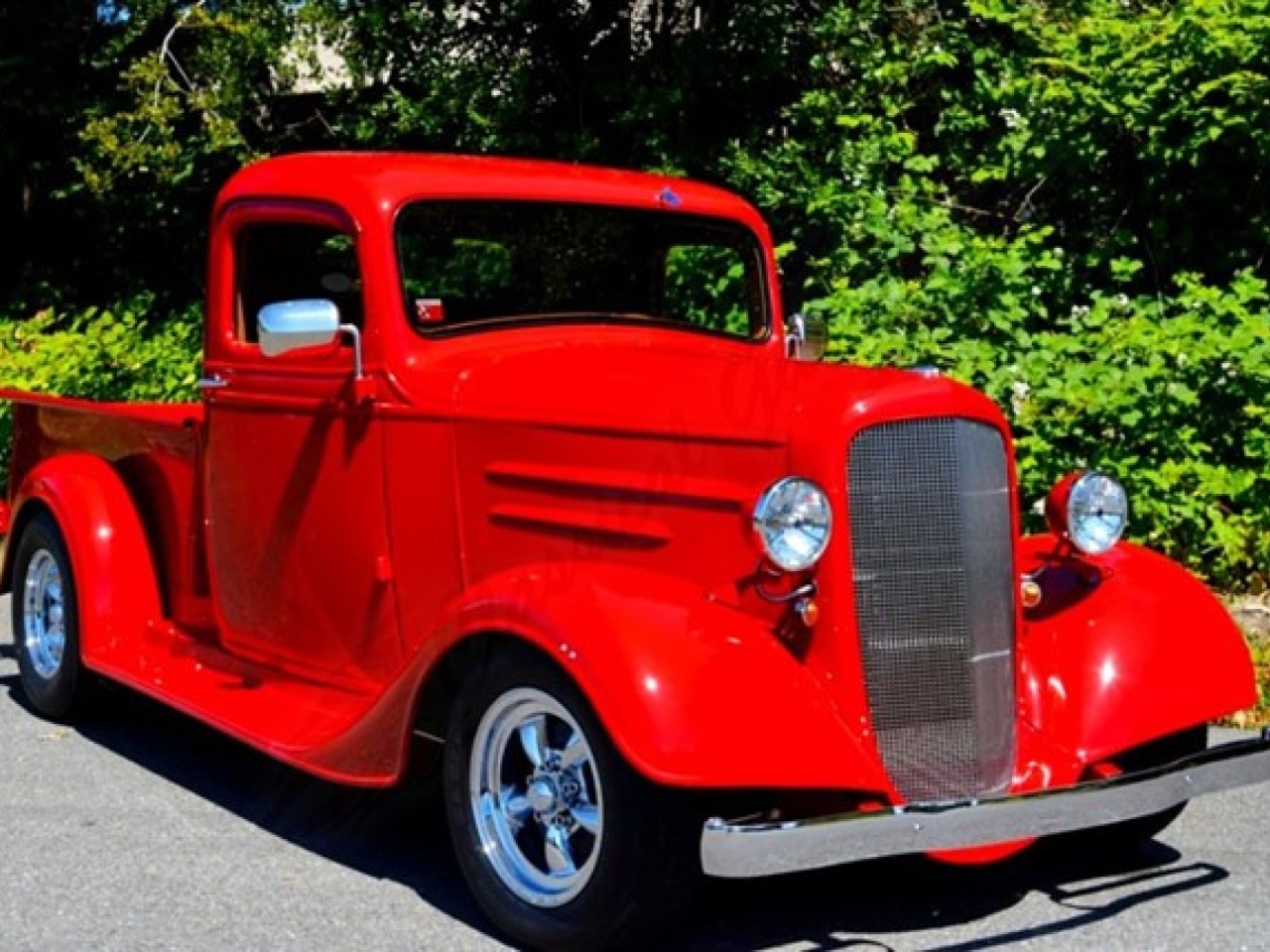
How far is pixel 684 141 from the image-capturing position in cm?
987

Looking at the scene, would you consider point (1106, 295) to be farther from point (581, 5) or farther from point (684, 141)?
point (581, 5)

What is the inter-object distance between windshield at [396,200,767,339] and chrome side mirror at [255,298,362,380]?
26cm

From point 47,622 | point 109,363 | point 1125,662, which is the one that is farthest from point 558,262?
point 109,363

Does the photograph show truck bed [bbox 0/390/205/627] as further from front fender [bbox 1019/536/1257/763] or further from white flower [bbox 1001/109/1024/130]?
white flower [bbox 1001/109/1024/130]

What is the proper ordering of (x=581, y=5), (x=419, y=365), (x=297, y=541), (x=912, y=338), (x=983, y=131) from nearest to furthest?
(x=419, y=365)
(x=297, y=541)
(x=912, y=338)
(x=983, y=131)
(x=581, y=5)

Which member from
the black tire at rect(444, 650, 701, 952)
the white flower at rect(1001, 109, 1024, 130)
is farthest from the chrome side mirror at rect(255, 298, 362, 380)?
the white flower at rect(1001, 109, 1024, 130)

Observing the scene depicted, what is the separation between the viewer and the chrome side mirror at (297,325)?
479cm

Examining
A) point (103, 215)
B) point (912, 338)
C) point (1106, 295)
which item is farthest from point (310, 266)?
point (103, 215)

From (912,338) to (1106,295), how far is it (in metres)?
1.01

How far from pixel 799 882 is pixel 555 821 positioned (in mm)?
870

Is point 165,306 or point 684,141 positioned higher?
point 684,141

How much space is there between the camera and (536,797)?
403cm

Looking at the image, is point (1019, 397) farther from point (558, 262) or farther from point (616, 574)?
point (616, 574)

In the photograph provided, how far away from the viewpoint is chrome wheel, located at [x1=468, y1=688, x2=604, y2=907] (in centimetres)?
394
